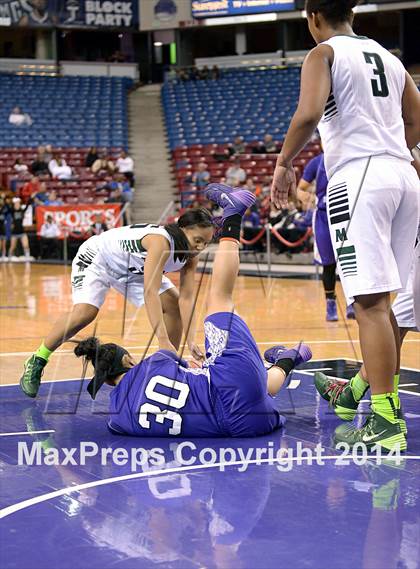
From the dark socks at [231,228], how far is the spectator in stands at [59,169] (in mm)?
20044

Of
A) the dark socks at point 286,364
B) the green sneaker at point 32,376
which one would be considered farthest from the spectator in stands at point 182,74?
the dark socks at point 286,364

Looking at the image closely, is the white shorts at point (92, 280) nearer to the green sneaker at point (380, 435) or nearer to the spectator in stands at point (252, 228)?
the green sneaker at point (380, 435)

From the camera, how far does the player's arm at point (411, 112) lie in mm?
4703

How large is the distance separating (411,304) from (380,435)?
1162 mm

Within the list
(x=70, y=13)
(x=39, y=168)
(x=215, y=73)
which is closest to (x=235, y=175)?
(x=39, y=168)

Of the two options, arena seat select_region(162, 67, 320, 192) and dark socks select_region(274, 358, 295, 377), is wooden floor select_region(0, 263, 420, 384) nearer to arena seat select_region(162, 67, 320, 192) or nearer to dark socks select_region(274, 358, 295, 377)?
dark socks select_region(274, 358, 295, 377)

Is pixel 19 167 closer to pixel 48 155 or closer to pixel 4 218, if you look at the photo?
pixel 48 155

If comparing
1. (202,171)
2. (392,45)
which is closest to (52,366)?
(202,171)

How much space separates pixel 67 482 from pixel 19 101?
87.3 feet

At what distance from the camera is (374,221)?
4414 mm

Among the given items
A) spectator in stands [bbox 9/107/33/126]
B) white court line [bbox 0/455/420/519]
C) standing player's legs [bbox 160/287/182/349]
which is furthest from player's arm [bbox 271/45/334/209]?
spectator in stands [bbox 9/107/33/126]

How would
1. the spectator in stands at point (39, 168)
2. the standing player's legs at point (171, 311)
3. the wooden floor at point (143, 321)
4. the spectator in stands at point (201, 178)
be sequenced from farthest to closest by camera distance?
the spectator in stands at point (39, 168) < the spectator in stands at point (201, 178) < the wooden floor at point (143, 321) < the standing player's legs at point (171, 311)

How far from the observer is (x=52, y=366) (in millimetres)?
7281

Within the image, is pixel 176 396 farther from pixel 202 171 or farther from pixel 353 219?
pixel 202 171
